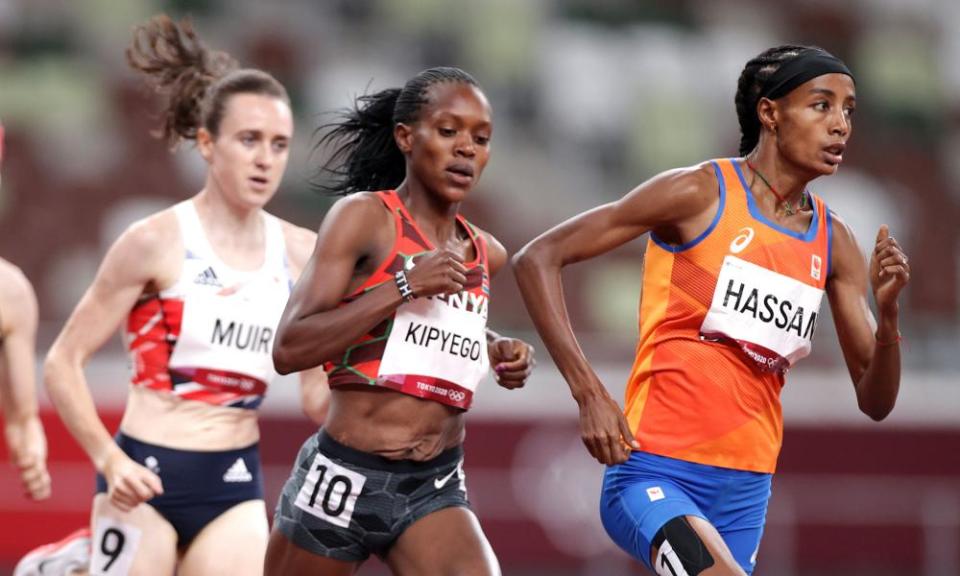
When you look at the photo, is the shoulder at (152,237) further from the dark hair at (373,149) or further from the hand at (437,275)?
the hand at (437,275)

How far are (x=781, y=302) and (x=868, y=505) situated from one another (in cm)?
639

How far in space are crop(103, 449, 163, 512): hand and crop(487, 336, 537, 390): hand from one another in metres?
1.16

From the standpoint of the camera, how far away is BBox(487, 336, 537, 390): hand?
15.5 ft

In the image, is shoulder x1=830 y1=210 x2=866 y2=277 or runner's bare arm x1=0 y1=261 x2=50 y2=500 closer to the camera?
shoulder x1=830 y1=210 x2=866 y2=277

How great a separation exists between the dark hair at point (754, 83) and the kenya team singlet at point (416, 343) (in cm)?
109

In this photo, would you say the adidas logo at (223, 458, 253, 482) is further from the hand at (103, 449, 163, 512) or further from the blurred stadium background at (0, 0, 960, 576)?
the blurred stadium background at (0, 0, 960, 576)

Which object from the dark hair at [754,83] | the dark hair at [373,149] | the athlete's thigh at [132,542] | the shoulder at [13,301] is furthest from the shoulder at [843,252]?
the shoulder at [13,301]

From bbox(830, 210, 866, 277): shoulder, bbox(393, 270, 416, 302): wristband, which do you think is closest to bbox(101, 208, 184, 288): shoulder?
bbox(393, 270, 416, 302): wristband

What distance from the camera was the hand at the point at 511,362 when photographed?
4723mm

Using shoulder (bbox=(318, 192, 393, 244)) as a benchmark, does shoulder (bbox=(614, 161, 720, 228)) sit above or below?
above

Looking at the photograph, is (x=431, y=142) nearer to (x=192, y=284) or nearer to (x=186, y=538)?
(x=192, y=284)

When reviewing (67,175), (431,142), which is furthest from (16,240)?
(431,142)

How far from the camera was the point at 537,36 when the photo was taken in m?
13.9

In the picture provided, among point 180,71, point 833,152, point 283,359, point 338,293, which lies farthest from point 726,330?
point 180,71
